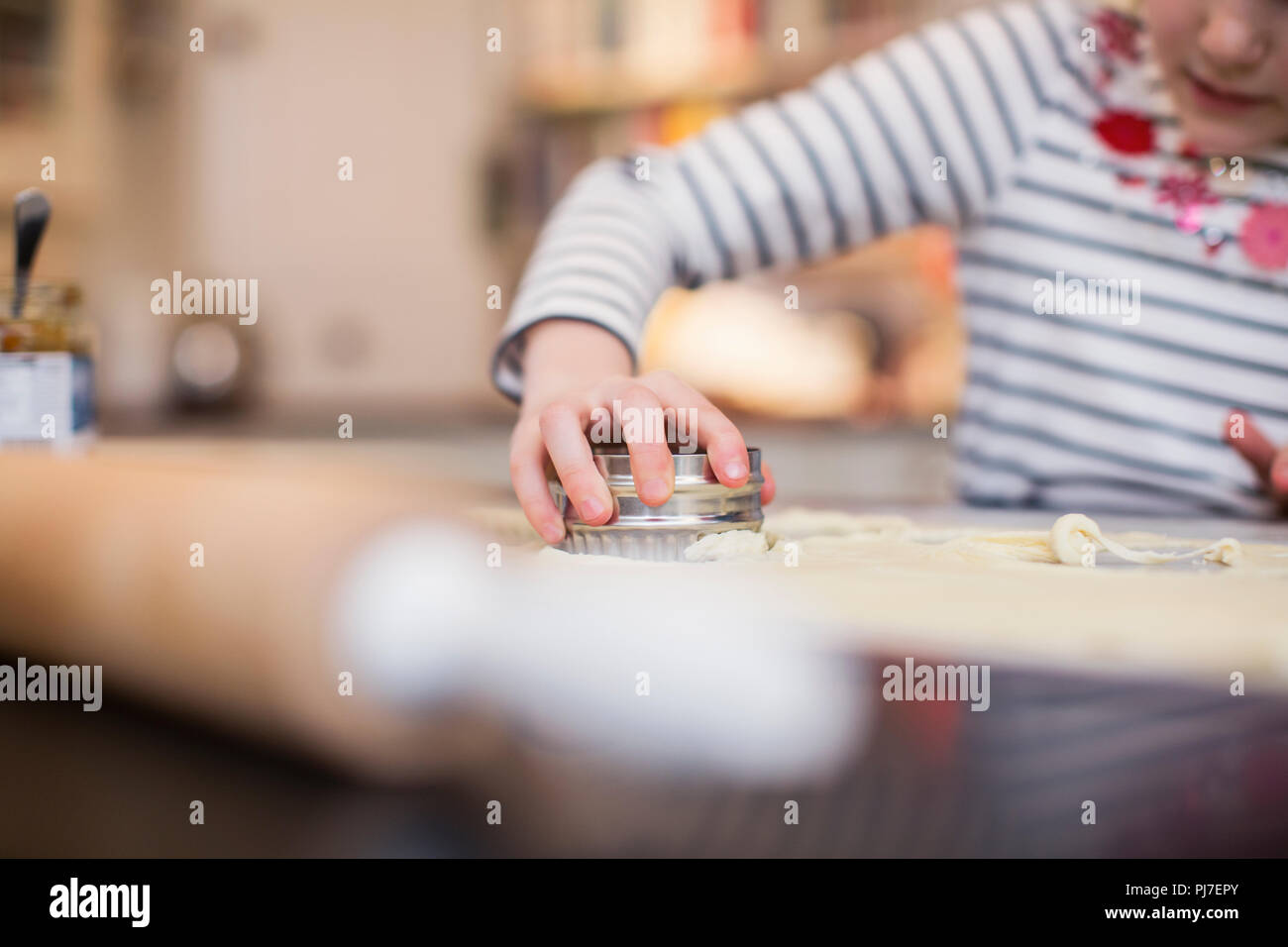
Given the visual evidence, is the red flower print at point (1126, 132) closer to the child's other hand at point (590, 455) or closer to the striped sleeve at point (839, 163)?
the striped sleeve at point (839, 163)

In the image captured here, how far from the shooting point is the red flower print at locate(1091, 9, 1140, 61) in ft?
3.02

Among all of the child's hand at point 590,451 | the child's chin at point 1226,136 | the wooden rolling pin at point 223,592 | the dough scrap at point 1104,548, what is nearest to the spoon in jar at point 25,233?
the wooden rolling pin at point 223,592

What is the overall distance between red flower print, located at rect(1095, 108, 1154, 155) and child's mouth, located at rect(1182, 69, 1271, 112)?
0.33 ft

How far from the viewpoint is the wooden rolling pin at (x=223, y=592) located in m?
0.40

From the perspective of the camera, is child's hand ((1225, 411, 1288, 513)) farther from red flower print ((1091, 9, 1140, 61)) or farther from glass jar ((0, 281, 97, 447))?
glass jar ((0, 281, 97, 447))

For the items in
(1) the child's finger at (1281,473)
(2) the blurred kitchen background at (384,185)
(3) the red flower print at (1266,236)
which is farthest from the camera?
(2) the blurred kitchen background at (384,185)

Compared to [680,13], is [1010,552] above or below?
below

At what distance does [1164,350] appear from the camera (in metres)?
0.90

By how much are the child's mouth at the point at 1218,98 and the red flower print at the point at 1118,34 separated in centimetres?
14

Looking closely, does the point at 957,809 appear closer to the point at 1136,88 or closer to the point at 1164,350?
the point at 1164,350

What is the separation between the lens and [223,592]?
0.43m

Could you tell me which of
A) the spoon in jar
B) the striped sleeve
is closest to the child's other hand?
the striped sleeve
